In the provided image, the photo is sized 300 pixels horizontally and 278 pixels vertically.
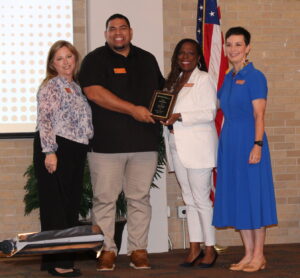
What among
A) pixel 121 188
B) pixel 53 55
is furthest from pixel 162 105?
pixel 53 55

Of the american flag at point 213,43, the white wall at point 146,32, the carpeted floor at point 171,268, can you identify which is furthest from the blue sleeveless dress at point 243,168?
the white wall at point 146,32

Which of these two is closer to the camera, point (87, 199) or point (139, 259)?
point (139, 259)

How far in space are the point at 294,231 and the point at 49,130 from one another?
3.09 m

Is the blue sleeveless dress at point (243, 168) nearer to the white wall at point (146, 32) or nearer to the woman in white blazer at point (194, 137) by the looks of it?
the woman in white blazer at point (194, 137)

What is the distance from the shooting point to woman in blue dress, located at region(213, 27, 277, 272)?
3926 mm

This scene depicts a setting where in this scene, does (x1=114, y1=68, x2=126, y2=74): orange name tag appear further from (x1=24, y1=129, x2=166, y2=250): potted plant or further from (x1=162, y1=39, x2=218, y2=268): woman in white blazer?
(x1=24, y1=129, x2=166, y2=250): potted plant

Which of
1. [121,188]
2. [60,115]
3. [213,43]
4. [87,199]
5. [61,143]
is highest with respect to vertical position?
[213,43]

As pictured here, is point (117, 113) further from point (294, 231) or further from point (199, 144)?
point (294, 231)

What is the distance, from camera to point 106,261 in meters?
4.14

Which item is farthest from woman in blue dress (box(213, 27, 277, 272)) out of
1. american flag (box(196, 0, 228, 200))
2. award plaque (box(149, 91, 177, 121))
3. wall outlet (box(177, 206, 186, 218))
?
wall outlet (box(177, 206, 186, 218))

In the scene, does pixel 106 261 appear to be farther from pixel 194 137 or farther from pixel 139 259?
pixel 194 137

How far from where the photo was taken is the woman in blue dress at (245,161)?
3.93 m

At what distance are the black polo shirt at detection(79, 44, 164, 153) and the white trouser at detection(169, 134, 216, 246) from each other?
0.29 m

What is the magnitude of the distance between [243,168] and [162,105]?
0.74m
